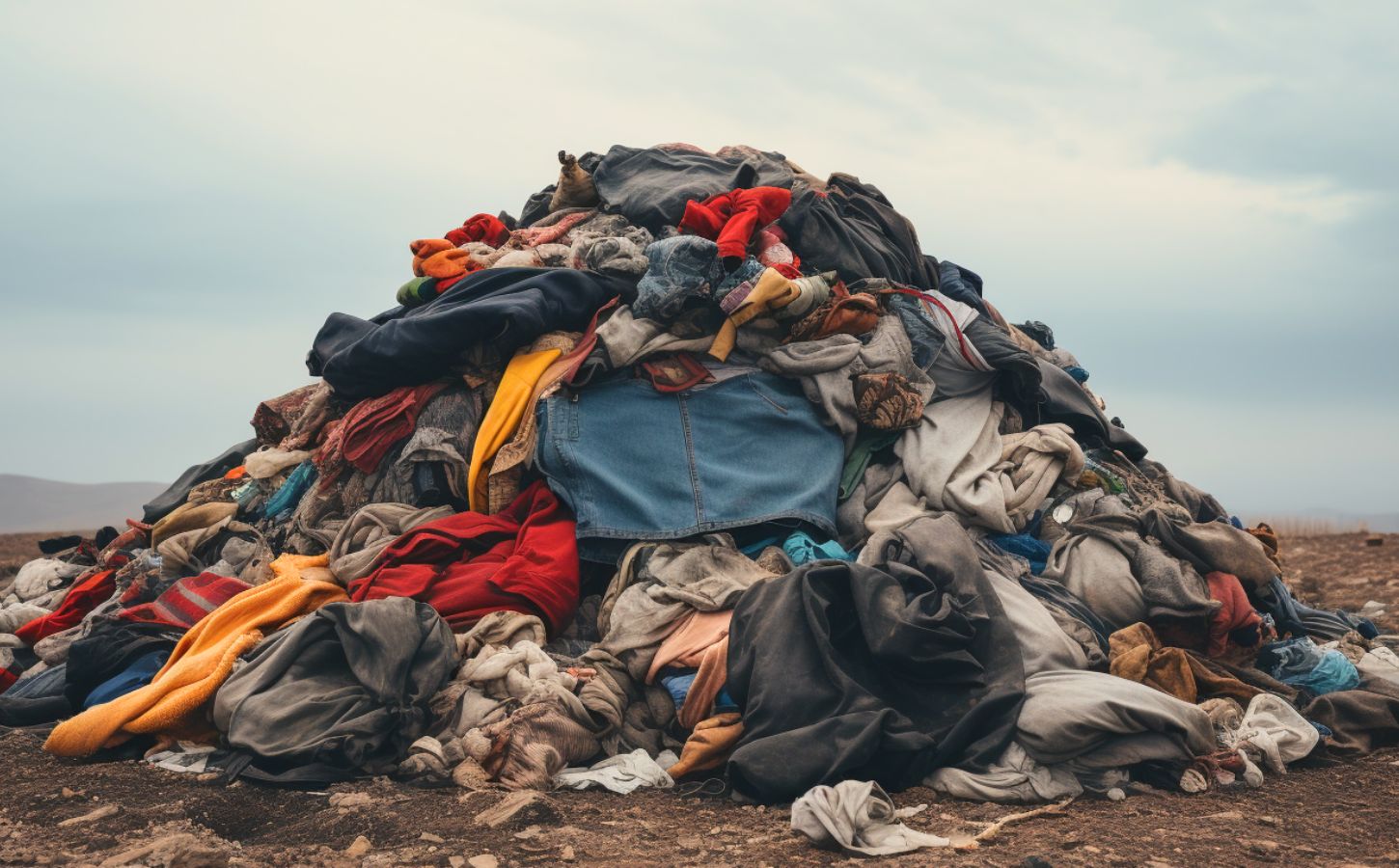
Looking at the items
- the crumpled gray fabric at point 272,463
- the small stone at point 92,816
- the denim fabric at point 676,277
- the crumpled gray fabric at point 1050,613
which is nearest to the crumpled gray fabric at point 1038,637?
the crumpled gray fabric at point 1050,613

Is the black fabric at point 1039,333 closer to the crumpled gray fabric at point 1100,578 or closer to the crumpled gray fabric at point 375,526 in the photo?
the crumpled gray fabric at point 1100,578

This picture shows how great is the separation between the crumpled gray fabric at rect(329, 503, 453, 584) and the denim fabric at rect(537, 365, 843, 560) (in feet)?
2.09

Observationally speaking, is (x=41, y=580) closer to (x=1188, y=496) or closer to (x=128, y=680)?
(x=128, y=680)

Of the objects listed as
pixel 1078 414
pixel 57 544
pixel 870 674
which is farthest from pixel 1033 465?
pixel 57 544

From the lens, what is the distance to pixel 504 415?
516cm

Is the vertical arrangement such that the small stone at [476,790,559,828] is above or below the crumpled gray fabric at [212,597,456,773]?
below

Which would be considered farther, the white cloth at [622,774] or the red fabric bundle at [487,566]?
the red fabric bundle at [487,566]

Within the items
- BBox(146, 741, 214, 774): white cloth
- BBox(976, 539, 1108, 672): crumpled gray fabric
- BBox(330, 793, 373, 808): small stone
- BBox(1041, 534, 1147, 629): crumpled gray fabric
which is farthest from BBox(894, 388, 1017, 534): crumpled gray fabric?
BBox(146, 741, 214, 774): white cloth

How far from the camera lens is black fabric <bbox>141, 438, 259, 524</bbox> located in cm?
664

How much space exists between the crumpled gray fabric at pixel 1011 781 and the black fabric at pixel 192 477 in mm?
4958

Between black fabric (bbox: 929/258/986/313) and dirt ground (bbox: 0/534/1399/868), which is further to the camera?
black fabric (bbox: 929/258/986/313)

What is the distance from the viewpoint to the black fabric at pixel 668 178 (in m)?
6.14

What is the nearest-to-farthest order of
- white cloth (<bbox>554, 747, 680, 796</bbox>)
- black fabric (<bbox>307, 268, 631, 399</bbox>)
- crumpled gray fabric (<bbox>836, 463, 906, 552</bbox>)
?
white cloth (<bbox>554, 747, 680, 796</bbox>) < crumpled gray fabric (<bbox>836, 463, 906, 552</bbox>) < black fabric (<bbox>307, 268, 631, 399</bbox>)

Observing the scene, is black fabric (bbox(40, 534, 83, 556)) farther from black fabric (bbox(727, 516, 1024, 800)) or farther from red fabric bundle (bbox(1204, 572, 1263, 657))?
red fabric bundle (bbox(1204, 572, 1263, 657))
